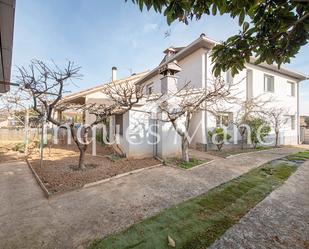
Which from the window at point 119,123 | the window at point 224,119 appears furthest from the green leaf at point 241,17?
the window at point 224,119

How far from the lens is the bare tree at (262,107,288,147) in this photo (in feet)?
46.5

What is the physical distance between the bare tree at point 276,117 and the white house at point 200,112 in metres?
0.88

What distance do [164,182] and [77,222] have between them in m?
2.96

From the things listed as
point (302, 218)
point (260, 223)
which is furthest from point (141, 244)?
point (302, 218)

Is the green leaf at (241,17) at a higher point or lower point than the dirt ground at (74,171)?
higher

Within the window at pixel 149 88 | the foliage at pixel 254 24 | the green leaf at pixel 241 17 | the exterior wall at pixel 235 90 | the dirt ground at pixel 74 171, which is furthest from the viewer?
the window at pixel 149 88

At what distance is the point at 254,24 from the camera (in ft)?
8.49

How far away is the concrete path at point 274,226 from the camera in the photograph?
9.53 feet

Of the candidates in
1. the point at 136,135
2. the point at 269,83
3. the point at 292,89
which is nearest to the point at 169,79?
the point at 136,135

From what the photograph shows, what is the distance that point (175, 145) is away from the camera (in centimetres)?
945

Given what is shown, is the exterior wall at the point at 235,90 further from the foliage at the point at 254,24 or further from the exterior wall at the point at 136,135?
the foliage at the point at 254,24

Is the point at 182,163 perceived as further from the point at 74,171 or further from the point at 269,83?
the point at 269,83

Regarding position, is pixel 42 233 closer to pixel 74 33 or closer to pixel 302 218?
pixel 302 218

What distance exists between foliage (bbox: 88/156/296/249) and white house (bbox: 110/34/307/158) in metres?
4.48
